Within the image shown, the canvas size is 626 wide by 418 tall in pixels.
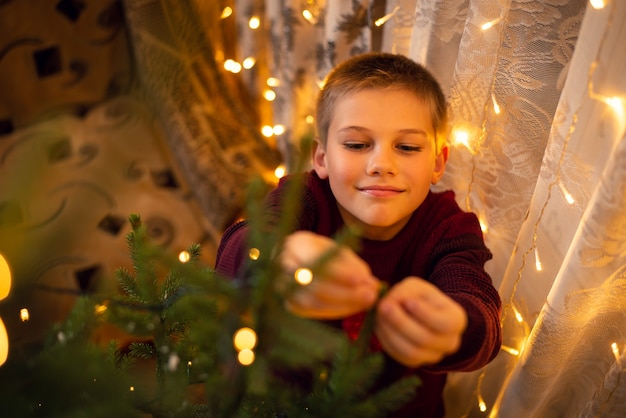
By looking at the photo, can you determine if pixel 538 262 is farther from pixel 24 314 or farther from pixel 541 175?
pixel 24 314

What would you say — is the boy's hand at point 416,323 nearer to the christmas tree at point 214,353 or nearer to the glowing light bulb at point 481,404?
the christmas tree at point 214,353

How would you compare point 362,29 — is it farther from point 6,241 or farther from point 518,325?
point 6,241

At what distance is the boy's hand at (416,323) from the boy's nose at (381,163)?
0.82 ft

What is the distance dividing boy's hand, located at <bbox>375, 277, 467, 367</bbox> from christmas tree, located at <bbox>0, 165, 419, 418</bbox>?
28mm

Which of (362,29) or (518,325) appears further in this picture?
(362,29)

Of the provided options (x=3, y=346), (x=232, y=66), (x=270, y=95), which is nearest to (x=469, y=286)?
(x=3, y=346)

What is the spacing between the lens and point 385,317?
569mm

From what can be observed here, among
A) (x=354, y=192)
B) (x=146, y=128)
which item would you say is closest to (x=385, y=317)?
(x=354, y=192)

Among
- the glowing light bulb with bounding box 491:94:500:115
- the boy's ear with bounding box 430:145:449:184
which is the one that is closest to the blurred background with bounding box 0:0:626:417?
the glowing light bulb with bounding box 491:94:500:115

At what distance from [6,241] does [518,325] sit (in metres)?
0.90

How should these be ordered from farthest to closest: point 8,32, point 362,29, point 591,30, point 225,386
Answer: point 8,32 < point 362,29 < point 591,30 < point 225,386

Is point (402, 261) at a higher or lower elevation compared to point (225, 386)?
lower

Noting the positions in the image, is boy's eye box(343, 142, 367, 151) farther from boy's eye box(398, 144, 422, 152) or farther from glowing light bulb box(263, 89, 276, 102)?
glowing light bulb box(263, 89, 276, 102)

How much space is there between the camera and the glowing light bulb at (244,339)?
480 millimetres
